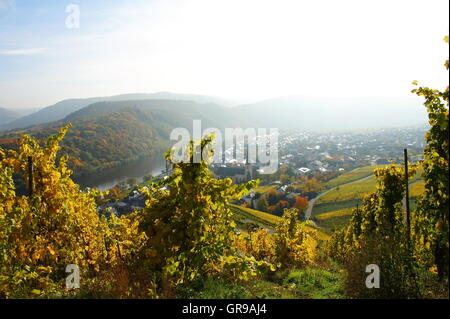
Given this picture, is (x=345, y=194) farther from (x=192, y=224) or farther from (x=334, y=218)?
(x=192, y=224)

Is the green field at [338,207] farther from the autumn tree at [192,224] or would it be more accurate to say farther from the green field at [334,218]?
the autumn tree at [192,224]

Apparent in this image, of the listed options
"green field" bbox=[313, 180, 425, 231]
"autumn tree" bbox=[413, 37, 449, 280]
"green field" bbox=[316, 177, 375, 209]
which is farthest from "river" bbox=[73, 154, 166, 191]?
"autumn tree" bbox=[413, 37, 449, 280]

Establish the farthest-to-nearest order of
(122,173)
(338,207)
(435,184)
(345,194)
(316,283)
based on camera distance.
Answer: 1. (122,173)
2. (345,194)
3. (338,207)
4. (316,283)
5. (435,184)

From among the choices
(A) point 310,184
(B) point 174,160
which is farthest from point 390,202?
(A) point 310,184

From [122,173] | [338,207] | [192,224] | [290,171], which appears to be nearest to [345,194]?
[338,207]

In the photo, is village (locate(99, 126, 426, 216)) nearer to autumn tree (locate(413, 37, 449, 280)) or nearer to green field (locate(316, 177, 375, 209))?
green field (locate(316, 177, 375, 209))

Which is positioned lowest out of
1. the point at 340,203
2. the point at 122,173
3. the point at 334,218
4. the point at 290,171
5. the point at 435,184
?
the point at 334,218

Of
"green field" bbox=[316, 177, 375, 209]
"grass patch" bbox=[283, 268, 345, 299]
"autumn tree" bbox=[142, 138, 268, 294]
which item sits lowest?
"green field" bbox=[316, 177, 375, 209]

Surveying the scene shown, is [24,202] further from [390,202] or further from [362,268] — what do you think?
[390,202]
